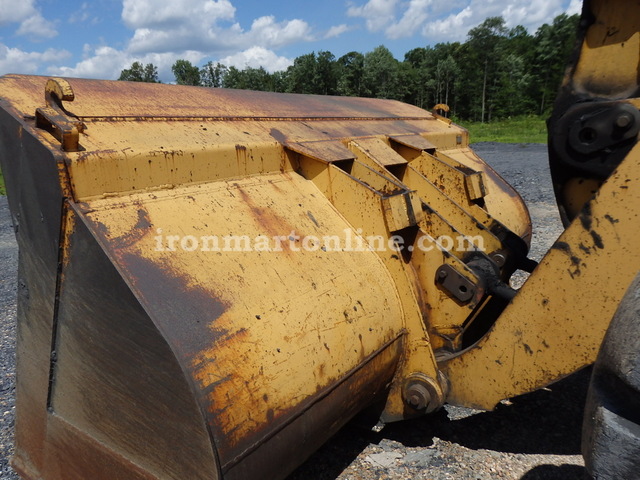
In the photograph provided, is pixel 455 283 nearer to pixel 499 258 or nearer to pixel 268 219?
pixel 499 258

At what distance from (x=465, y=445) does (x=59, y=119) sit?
7.38ft

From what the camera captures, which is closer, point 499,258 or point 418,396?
point 418,396

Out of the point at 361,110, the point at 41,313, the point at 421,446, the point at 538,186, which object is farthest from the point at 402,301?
the point at 538,186

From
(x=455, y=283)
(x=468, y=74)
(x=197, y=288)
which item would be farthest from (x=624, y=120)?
(x=468, y=74)

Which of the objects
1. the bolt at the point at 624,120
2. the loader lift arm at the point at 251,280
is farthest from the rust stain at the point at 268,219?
the bolt at the point at 624,120

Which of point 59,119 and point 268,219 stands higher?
point 59,119

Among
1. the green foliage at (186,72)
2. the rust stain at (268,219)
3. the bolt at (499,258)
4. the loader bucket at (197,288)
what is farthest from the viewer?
the green foliage at (186,72)

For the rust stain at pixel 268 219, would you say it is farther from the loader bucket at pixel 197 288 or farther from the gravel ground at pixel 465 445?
the gravel ground at pixel 465 445

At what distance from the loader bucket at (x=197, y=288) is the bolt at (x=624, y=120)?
2.57 ft

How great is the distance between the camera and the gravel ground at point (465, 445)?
218cm

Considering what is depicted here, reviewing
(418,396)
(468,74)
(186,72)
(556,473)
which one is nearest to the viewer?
(418,396)

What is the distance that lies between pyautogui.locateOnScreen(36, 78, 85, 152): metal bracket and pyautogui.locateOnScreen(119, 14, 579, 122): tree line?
139 feet

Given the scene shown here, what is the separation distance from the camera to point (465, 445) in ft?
7.77

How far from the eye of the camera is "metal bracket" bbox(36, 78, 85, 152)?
1.42 metres
